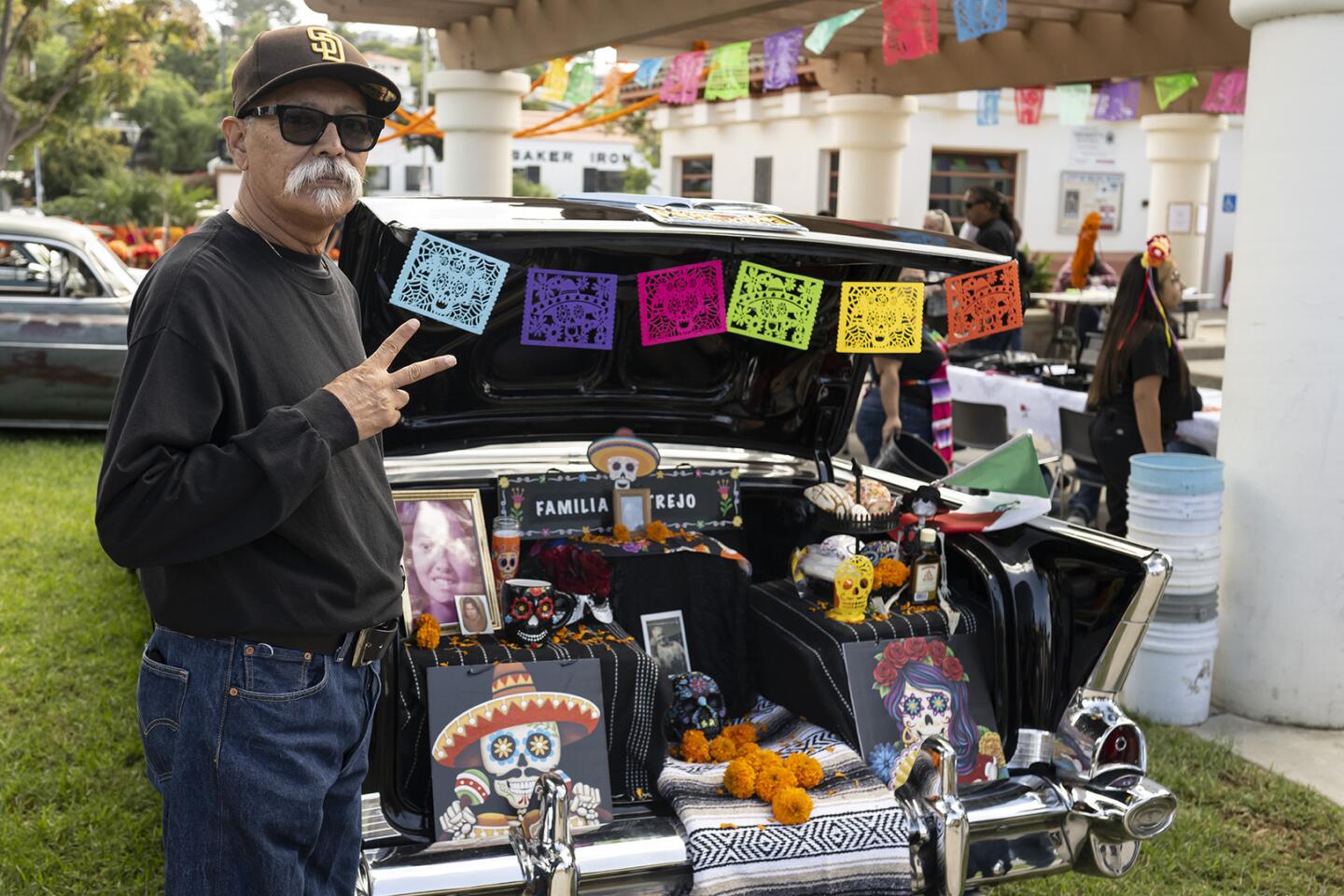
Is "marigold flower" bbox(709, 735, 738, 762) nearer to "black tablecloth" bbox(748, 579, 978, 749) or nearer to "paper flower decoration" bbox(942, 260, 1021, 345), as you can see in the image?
"black tablecloth" bbox(748, 579, 978, 749)

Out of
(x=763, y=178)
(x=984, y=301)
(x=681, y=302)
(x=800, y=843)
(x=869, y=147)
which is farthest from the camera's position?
(x=763, y=178)

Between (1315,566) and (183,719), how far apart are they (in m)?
4.09

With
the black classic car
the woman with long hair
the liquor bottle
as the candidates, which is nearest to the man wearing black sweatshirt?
the black classic car

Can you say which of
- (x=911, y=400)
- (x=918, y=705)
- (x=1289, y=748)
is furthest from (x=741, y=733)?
(x=911, y=400)

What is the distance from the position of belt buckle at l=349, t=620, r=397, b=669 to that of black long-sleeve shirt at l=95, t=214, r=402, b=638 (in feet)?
0.10

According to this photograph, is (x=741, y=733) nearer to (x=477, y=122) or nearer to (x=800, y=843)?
(x=800, y=843)

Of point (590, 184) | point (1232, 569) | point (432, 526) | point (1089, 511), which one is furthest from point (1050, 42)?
point (590, 184)

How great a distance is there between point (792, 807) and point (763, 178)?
24988 mm

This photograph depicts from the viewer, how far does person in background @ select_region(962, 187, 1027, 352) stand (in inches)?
363

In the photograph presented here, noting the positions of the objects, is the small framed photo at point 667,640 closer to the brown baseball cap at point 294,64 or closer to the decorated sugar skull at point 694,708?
the decorated sugar skull at point 694,708

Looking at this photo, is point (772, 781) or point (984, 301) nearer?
point (772, 781)

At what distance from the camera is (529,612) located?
9.98ft

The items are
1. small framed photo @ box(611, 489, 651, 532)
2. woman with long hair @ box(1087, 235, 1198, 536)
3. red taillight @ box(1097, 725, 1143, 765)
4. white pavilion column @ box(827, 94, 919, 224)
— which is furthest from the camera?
white pavilion column @ box(827, 94, 919, 224)

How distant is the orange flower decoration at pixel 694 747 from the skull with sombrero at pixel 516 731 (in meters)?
0.34
